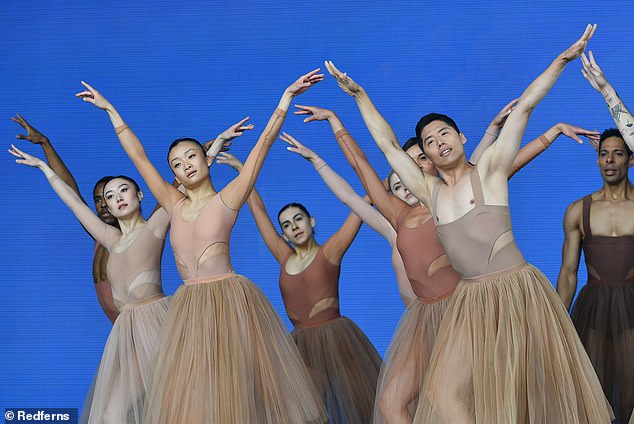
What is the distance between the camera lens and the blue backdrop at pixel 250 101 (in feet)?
19.7

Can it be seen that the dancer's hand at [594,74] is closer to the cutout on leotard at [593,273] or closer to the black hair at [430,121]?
the black hair at [430,121]

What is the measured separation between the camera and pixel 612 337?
178 inches

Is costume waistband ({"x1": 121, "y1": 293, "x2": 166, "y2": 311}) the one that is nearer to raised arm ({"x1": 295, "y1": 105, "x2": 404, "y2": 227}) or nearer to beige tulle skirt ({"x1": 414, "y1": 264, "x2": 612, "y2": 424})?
raised arm ({"x1": 295, "y1": 105, "x2": 404, "y2": 227})

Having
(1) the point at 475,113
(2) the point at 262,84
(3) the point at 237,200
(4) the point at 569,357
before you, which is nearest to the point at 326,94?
(2) the point at 262,84

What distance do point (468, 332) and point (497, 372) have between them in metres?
0.16

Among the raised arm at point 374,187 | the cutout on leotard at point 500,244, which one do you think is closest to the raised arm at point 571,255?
the raised arm at point 374,187

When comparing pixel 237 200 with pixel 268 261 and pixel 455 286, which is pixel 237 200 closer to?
pixel 455 286

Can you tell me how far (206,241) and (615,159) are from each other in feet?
5.54

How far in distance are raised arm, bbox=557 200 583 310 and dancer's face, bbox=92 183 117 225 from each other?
201 centimetres

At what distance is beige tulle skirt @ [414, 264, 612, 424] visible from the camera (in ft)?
11.3

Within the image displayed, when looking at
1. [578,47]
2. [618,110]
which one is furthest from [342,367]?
[578,47]

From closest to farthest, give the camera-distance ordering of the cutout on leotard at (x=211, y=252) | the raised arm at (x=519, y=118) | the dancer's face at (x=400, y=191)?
the raised arm at (x=519, y=118), the cutout on leotard at (x=211, y=252), the dancer's face at (x=400, y=191)

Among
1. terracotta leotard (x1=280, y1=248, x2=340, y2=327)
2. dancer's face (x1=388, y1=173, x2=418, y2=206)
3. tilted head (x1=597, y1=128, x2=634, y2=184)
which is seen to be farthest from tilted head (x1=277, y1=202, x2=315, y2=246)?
tilted head (x1=597, y1=128, x2=634, y2=184)

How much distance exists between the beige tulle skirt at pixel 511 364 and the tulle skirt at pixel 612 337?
0.99 metres
